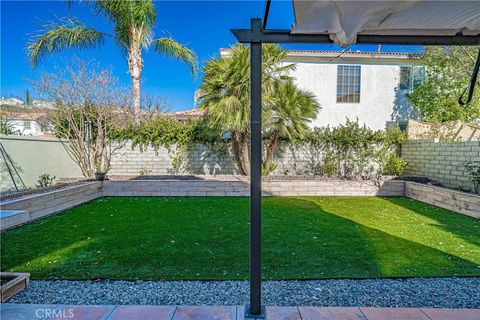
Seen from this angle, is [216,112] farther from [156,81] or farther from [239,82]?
[156,81]

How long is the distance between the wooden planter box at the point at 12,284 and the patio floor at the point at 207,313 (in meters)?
0.16

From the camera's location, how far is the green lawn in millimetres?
3541

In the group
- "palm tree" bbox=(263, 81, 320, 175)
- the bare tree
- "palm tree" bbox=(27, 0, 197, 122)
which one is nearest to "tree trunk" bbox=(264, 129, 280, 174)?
"palm tree" bbox=(263, 81, 320, 175)

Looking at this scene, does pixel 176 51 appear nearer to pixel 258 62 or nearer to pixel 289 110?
pixel 289 110

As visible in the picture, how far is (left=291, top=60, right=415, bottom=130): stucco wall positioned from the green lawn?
8.36m

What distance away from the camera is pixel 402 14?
6.92ft

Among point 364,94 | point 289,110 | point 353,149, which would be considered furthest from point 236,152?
point 364,94

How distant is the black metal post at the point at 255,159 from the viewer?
2365mm

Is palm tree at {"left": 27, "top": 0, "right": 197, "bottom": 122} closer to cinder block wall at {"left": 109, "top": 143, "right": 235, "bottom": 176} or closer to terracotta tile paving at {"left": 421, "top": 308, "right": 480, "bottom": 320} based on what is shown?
cinder block wall at {"left": 109, "top": 143, "right": 235, "bottom": 176}

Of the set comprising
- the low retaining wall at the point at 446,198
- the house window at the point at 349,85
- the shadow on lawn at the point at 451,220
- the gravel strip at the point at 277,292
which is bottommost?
the gravel strip at the point at 277,292

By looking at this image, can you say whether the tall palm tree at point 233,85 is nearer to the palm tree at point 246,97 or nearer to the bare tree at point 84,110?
the palm tree at point 246,97

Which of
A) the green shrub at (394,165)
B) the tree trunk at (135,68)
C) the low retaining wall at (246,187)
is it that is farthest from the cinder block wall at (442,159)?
the tree trunk at (135,68)

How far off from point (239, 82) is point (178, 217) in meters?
4.46

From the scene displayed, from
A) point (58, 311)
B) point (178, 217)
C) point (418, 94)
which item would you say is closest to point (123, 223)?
point (178, 217)
